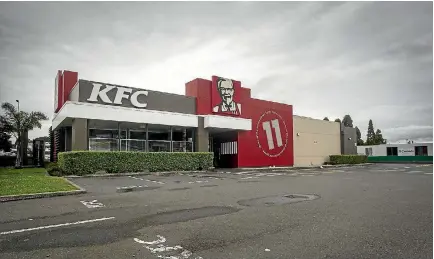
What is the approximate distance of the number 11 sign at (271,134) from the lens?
28.8m

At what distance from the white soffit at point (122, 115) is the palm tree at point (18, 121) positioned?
39.0ft

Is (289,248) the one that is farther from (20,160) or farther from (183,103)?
(20,160)

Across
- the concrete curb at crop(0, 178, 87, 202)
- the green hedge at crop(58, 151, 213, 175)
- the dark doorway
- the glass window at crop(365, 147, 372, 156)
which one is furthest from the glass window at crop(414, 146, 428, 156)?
the concrete curb at crop(0, 178, 87, 202)

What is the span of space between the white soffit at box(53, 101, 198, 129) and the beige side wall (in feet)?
48.3

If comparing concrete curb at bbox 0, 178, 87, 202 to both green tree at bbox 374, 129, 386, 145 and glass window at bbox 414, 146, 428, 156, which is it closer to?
glass window at bbox 414, 146, 428, 156

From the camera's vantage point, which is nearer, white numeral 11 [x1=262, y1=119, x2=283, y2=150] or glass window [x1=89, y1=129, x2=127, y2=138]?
glass window [x1=89, y1=129, x2=127, y2=138]

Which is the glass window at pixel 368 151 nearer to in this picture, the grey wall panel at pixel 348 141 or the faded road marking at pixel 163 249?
the grey wall panel at pixel 348 141

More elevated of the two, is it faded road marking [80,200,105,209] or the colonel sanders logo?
the colonel sanders logo

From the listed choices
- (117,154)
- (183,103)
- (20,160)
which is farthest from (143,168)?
(20,160)

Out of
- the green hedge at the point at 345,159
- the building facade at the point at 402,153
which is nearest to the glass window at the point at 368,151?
the building facade at the point at 402,153

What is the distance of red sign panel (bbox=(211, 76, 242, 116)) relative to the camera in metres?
25.4

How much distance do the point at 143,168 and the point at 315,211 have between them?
14566 mm

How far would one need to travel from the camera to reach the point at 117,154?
1852 centimetres

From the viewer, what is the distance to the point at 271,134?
29.9 meters
